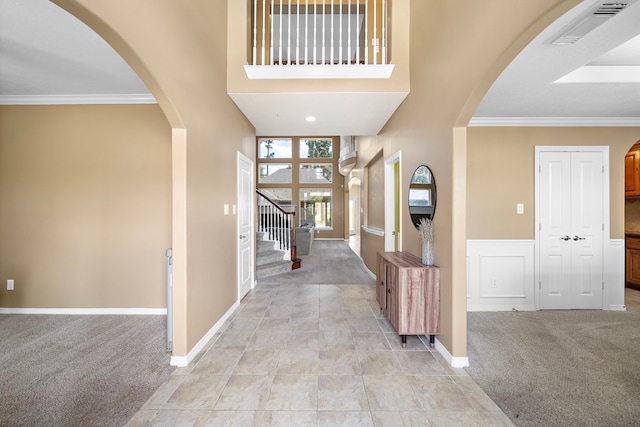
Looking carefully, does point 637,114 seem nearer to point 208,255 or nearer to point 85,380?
point 208,255

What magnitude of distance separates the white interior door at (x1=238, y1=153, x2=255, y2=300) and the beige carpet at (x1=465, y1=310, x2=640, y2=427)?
2945mm

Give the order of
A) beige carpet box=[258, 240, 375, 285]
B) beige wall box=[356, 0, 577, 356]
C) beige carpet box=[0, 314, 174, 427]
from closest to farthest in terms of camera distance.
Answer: beige wall box=[356, 0, 577, 356], beige carpet box=[0, 314, 174, 427], beige carpet box=[258, 240, 375, 285]

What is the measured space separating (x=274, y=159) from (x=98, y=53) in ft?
31.1

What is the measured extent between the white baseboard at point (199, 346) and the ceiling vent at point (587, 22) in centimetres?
376

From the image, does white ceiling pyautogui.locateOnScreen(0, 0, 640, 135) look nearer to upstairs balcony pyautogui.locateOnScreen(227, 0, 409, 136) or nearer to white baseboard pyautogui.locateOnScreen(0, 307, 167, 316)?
upstairs balcony pyautogui.locateOnScreen(227, 0, 409, 136)

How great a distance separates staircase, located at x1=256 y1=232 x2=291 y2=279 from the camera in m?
4.99

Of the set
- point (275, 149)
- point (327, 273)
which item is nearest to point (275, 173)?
point (275, 149)

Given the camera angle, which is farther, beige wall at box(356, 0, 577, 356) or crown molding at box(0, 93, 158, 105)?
crown molding at box(0, 93, 158, 105)

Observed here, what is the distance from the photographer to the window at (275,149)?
1177 cm

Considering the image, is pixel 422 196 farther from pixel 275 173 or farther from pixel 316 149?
pixel 275 173

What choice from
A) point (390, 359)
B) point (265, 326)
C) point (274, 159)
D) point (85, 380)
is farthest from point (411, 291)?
point (274, 159)

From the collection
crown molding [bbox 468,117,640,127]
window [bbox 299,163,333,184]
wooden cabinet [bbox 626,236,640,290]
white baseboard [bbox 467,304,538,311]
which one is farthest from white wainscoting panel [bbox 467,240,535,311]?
window [bbox 299,163,333,184]

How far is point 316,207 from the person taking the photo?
11914 millimetres

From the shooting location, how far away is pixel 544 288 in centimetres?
342
